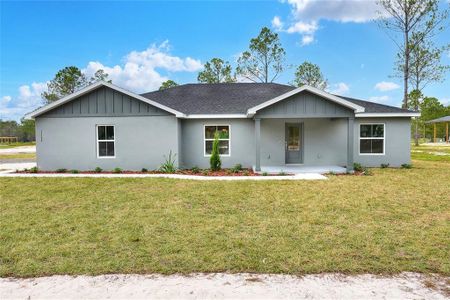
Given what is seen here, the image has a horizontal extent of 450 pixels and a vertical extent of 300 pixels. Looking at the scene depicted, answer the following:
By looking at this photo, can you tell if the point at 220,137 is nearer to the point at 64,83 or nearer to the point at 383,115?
the point at 383,115

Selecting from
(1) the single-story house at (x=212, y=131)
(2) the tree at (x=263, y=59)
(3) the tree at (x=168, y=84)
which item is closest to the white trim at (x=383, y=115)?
(1) the single-story house at (x=212, y=131)

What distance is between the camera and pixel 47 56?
26.4 metres

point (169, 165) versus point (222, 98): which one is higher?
point (222, 98)

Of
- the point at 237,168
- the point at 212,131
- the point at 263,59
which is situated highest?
the point at 263,59

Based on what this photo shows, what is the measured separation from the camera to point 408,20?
22562mm

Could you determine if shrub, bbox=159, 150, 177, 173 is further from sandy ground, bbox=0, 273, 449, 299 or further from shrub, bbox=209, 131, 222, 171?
sandy ground, bbox=0, 273, 449, 299

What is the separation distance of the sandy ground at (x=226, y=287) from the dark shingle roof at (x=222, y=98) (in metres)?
10.4

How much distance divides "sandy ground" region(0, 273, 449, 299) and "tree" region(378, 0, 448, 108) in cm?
2450

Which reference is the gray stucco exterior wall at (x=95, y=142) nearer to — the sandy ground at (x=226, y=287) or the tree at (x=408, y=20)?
the sandy ground at (x=226, y=287)

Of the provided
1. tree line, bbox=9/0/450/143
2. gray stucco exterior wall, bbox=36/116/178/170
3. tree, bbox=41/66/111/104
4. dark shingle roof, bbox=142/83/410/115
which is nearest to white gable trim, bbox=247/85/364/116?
dark shingle roof, bbox=142/83/410/115

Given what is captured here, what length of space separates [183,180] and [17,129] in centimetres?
6793

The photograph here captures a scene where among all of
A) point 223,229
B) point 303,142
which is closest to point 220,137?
point 303,142

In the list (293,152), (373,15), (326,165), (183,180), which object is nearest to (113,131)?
(183,180)

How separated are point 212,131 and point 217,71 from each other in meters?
19.9
